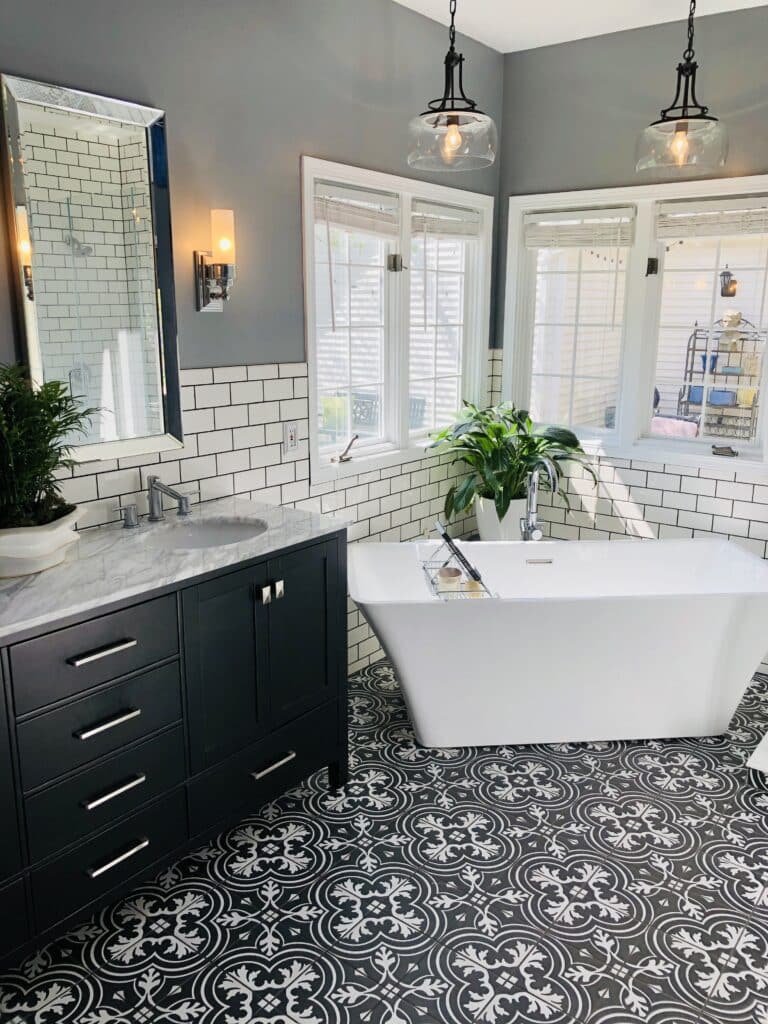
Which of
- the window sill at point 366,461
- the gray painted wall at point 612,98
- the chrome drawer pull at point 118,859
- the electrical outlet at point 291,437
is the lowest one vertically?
the chrome drawer pull at point 118,859

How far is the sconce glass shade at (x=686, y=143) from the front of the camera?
298 centimetres

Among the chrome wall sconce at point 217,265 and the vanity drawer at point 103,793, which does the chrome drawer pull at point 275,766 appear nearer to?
the vanity drawer at point 103,793

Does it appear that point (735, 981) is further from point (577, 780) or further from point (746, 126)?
point (746, 126)

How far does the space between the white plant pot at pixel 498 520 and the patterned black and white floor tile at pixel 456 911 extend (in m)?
1.45

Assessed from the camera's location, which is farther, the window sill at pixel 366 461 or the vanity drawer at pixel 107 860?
the window sill at pixel 366 461

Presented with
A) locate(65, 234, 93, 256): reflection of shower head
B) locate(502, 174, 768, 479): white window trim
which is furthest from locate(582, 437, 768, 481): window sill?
locate(65, 234, 93, 256): reflection of shower head

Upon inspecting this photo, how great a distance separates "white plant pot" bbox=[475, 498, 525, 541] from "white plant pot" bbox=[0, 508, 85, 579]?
2626 millimetres

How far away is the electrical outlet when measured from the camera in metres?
3.67

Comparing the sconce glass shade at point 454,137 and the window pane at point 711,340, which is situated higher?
the sconce glass shade at point 454,137

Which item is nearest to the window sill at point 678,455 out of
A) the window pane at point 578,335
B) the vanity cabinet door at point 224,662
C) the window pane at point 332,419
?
the window pane at point 578,335

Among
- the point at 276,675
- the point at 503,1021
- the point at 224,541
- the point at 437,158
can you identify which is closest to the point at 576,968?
the point at 503,1021

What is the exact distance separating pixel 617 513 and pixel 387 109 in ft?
7.87

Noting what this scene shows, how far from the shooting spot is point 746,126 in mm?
3930

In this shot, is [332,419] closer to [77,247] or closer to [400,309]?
[400,309]
